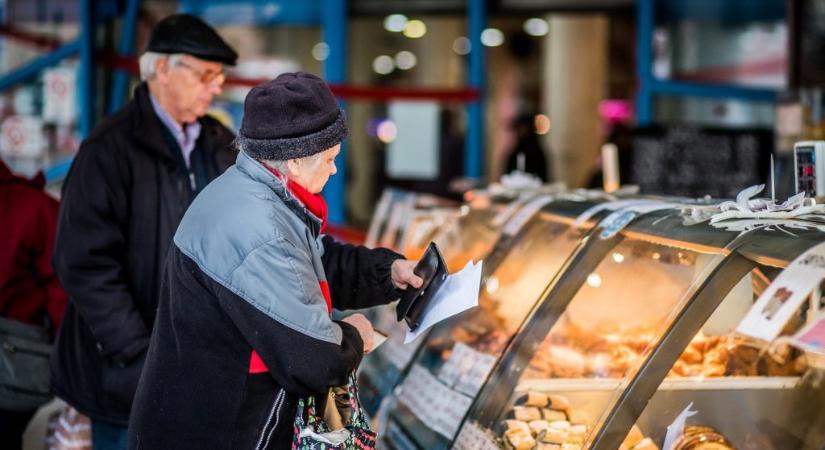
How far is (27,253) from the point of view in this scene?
3934 millimetres

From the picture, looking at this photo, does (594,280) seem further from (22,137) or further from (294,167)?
(22,137)

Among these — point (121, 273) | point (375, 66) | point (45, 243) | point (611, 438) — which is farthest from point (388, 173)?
point (611, 438)

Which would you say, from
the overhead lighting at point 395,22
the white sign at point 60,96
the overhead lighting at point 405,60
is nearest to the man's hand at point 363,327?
the overhead lighting at point 395,22

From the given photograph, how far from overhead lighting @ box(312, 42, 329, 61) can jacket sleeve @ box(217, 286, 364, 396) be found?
5.67 metres

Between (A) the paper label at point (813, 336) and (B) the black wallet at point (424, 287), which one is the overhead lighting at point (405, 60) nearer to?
(B) the black wallet at point (424, 287)

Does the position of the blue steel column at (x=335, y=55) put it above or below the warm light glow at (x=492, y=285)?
above

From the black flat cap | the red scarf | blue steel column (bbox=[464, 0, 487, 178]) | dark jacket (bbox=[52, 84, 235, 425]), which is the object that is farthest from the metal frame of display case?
blue steel column (bbox=[464, 0, 487, 178])

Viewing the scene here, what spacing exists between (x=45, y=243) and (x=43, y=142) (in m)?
4.33

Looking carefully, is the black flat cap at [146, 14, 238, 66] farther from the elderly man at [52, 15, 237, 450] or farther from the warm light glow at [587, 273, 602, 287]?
the warm light glow at [587, 273, 602, 287]

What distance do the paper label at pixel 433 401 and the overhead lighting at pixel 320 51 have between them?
4.35 meters

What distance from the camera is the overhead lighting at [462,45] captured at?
25.6 ft

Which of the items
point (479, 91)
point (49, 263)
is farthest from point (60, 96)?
point (49, 263)

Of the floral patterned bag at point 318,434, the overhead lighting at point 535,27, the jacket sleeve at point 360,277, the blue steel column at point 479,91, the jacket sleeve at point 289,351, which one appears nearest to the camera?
the jacket sleeve at point 289,351

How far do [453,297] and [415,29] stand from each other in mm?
5828
